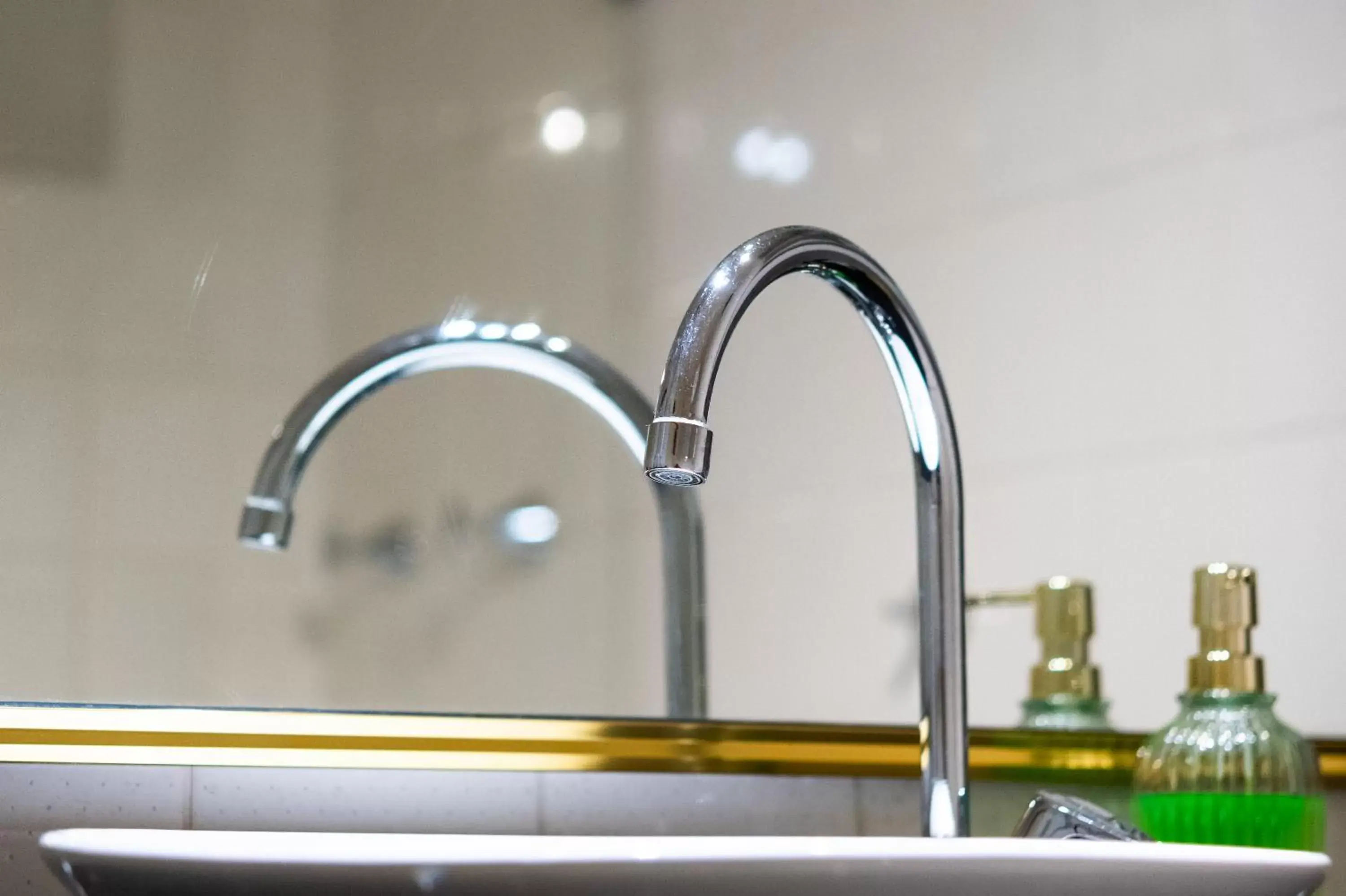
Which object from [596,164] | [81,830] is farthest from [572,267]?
[81,830]

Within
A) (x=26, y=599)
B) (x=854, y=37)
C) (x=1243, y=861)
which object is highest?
(x=854, y=37)

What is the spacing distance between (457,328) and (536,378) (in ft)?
0.16

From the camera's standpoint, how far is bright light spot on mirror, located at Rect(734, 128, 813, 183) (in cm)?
94

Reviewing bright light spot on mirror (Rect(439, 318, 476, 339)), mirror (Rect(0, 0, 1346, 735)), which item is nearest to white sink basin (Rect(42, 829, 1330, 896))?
mirror (Rect(0, 0, 1346, 735))

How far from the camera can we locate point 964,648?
28.9 inches

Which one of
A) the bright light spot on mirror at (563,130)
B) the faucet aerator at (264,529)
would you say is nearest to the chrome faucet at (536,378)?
the faucet aerator at (264,529)

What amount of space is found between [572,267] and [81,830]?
1.45 ft

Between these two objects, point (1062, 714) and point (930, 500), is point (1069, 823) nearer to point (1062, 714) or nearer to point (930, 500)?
point (930, 500)

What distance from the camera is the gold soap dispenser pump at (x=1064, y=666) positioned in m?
0.94

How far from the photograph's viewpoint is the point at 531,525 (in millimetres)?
834

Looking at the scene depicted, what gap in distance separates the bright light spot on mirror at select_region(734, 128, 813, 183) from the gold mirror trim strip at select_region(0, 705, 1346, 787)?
1.05 ft

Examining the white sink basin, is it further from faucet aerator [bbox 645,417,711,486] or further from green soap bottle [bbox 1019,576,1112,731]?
green soap bottle [bbox 1019,576,1112,731]

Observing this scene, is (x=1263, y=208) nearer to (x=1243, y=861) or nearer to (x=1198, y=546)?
(x=1198, y=546)

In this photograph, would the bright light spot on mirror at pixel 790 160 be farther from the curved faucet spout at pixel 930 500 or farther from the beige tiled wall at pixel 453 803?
the beige tiled wall at pixel 453 803
